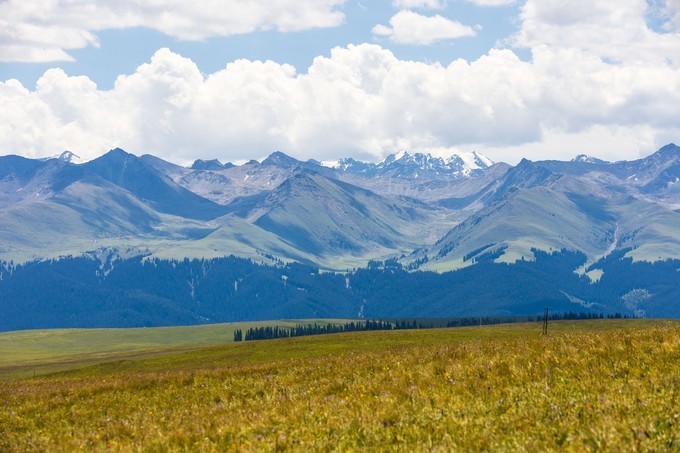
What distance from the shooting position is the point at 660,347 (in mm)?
18156

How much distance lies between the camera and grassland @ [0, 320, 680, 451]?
39.1 feet

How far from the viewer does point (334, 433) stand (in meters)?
13.7

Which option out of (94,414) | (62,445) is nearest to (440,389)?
(62,445)

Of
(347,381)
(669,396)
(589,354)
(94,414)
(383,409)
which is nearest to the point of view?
(669,396)

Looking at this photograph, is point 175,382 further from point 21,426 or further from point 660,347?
point 660,347

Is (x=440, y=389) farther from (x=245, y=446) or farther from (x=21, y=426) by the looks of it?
(x=21, y=426)

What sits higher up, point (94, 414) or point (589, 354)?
point (589, 354)

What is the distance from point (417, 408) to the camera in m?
15.1

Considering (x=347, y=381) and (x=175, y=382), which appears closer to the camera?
(x=347, y=381)

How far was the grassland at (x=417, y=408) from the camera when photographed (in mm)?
11930

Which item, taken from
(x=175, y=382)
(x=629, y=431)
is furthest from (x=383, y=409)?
(x=175, y=382)

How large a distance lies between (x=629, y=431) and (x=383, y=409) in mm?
5562

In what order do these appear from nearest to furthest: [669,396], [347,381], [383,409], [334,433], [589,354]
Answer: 1. [669,396]
2. [334,433]
3. [383,409]
4. [589,354]
5. [347,381]

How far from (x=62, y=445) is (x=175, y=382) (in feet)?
42.0
